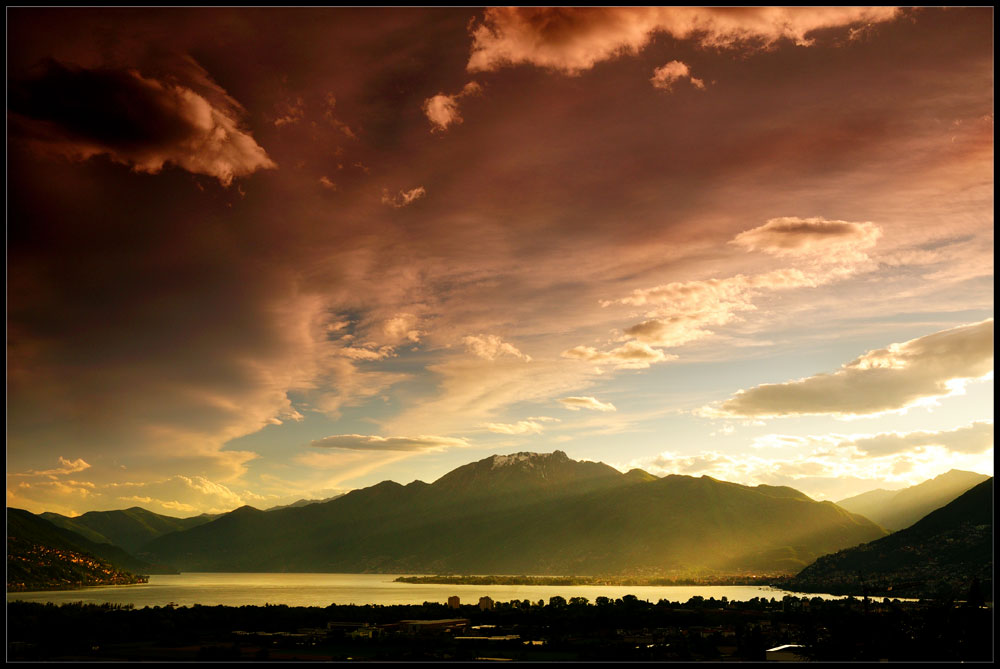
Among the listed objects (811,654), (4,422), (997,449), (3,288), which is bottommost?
(811,654)

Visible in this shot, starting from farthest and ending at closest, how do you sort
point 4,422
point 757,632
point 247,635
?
point 247,635
point 757,632
point 4,422

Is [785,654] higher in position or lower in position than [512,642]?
lower

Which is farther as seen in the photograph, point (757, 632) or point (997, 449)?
point (757, 632)

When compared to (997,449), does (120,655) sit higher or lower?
lower

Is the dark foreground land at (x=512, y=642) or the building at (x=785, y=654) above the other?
the dark foreground land at (x=512, y=642)

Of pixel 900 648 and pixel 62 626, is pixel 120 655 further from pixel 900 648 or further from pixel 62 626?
pixel 900 648

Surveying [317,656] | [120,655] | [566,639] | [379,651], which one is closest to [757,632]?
[566,639]

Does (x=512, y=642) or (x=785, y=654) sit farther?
(x=512, y=642)

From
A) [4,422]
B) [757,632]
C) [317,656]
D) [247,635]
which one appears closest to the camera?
[4,422]

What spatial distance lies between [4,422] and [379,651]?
112 metres

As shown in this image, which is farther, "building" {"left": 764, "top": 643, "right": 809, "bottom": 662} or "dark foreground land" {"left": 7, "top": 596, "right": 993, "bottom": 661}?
"dark foreground land" {"left": 7, "top": 596, "right": 993, "bottom": 661}

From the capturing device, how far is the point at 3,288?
6494 centimetres

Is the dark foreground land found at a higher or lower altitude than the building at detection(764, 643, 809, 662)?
higher

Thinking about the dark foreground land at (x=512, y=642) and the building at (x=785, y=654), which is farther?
the dark foreground land at (x=512, y=642)
